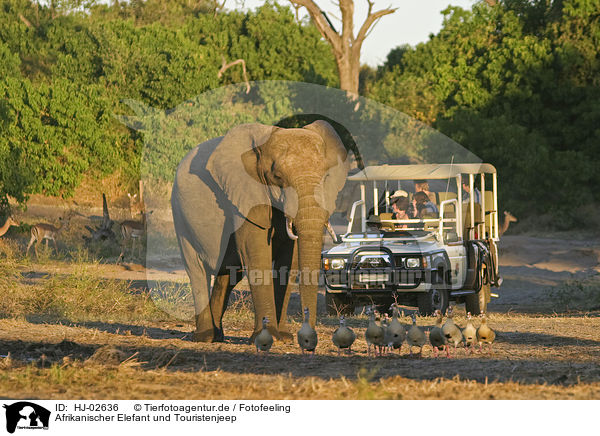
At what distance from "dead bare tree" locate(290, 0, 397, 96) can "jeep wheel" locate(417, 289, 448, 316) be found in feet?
70.8

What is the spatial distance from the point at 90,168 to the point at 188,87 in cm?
458

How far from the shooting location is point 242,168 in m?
10.5

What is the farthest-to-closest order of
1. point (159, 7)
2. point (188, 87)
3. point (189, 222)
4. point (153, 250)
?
point (159, 7)
point (188, 87)
point (153, 250)
point (189, 222)

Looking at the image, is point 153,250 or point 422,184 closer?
point 422,184

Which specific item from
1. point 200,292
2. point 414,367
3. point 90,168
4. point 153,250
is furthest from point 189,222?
point 90,168

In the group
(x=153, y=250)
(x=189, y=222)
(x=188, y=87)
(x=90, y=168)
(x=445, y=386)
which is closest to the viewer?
(x=445, y=386)

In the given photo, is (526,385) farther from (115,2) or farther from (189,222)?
(115,2)

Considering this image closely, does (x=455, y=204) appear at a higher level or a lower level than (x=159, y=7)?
lower

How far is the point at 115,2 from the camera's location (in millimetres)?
47500

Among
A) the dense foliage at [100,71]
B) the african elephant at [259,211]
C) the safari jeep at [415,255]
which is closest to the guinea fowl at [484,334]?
the african elephant at [259,211]

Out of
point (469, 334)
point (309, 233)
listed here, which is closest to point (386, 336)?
point (469, 334)

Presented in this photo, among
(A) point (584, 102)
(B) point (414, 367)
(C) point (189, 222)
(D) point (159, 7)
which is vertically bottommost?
(B) point (414, 367)
